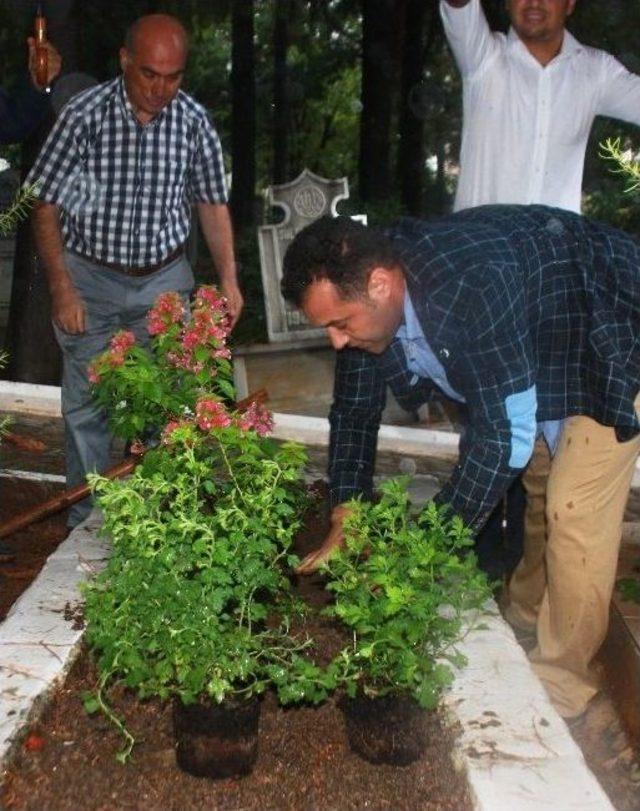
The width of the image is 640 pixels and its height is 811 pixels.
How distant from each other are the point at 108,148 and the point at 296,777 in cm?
281

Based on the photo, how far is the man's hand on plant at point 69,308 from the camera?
4.90 meters

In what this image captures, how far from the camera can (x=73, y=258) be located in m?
5.09

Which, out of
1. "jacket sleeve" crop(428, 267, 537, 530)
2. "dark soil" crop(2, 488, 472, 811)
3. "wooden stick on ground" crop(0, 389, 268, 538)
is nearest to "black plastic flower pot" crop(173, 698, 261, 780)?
"dark soil" crop(2, 488, 472, 811)

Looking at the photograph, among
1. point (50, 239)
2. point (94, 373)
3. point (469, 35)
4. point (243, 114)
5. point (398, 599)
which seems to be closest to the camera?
point (398, 599)

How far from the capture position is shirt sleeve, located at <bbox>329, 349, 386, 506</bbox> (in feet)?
12.3

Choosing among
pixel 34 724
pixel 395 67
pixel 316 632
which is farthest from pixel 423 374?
pixel 395 67

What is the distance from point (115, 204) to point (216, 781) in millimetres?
2650

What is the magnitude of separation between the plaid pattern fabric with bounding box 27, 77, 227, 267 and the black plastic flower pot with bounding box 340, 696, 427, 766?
2.52 metres

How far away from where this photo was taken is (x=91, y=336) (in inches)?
199

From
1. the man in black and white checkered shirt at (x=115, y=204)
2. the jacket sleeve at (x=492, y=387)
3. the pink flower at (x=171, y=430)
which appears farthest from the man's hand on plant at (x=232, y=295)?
the jacket sleeve at (x=492, y=387)

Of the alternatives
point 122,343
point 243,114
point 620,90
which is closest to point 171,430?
point 122,343

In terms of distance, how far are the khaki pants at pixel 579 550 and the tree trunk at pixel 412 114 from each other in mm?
12141

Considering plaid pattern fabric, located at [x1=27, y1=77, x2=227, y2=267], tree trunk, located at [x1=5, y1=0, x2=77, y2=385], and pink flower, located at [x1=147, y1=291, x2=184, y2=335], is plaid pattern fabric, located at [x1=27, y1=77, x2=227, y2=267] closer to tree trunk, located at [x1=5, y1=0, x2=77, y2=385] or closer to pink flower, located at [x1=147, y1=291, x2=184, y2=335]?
pink flower, located at [x1=147, y1=291, x2=184, y2=335]

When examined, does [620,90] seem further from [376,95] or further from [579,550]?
[376,95]
